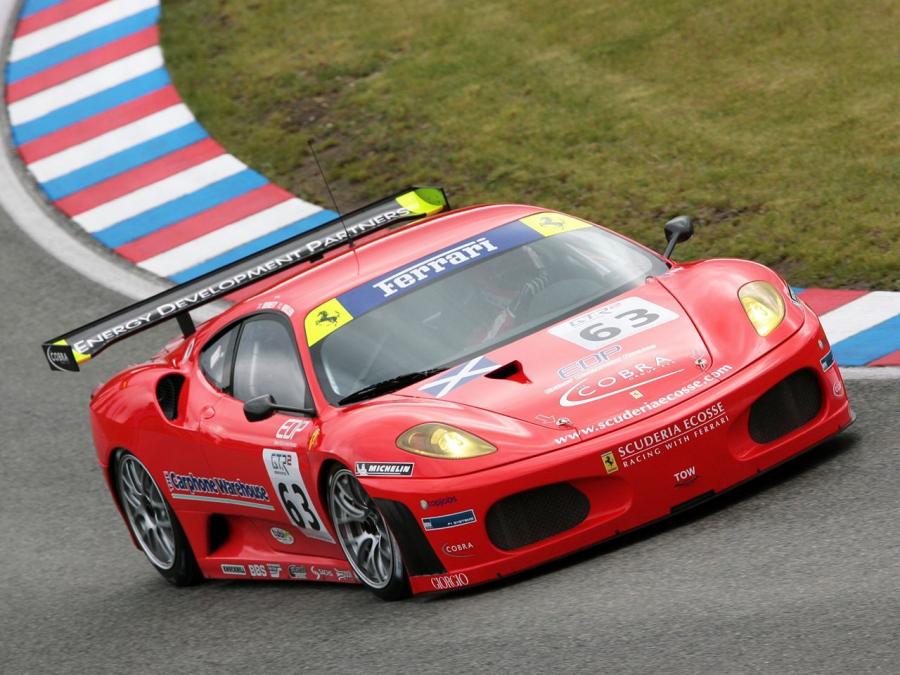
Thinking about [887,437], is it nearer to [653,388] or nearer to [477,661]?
[653,388]

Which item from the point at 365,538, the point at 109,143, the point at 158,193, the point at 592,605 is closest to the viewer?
the point at 592,605

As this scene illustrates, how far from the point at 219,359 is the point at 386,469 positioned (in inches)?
69.6

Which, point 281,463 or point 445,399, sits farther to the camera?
point 281,463

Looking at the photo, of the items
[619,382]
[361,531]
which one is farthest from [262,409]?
[619,382]

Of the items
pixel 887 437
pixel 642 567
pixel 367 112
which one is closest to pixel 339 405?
pixel 642 567

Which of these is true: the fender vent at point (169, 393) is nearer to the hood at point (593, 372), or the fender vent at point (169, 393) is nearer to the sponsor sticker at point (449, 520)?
the hood at point (593, 372)

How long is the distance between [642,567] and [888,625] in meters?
1.11

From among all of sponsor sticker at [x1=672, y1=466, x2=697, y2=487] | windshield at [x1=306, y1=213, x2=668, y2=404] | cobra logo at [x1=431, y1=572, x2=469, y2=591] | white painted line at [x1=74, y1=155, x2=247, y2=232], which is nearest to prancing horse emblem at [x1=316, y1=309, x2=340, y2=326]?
windshield at [x1=306, y1=213, x2=668, y2=404]

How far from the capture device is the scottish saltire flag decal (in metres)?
5.79

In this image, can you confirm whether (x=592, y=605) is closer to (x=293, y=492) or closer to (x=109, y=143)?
(x=293, y=492)

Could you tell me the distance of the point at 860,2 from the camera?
12781 millimetres

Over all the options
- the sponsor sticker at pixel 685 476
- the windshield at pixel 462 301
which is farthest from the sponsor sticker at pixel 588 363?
the sponsor sticker at pixel 685 476

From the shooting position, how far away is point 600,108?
12.2 meters

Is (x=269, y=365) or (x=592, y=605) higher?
(x=269, y=365)
